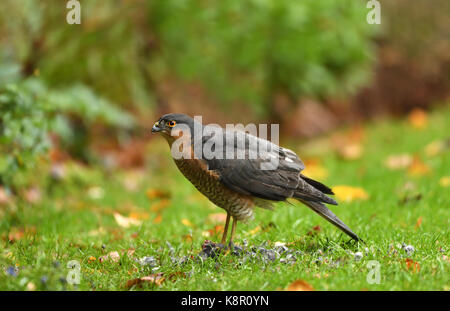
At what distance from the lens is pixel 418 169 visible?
6.67m

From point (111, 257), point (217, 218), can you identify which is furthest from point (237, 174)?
point (217, 218)

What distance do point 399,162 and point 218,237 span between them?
381 cm

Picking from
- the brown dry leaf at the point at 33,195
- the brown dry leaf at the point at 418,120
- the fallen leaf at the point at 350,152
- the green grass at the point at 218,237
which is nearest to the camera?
the green grass at the point at 218,237

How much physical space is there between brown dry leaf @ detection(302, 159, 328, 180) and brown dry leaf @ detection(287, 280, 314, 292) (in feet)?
13.6

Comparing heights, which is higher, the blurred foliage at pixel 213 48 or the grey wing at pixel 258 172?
the blurred foliage at pixel 213 48

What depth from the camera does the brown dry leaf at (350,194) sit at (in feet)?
18.7

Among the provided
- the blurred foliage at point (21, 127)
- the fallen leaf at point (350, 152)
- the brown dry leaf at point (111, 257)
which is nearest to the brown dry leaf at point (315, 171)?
the fallen leaf at point (350, 152)

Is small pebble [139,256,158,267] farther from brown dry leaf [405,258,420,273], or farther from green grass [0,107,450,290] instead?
brown dry leaf [405,258,420,273]

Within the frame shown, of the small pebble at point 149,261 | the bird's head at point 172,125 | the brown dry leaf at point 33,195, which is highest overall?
the bird's head at point 172,125

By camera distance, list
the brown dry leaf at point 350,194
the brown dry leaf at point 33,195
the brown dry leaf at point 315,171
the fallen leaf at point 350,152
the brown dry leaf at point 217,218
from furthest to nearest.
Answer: the fallen leaf at point 350,152 < the brown dry leaf at point 315,171 < the brown dry leaf at point 33,195 < the brown dry leaf at point 350,194 < the brown dry leaf at point 217,218

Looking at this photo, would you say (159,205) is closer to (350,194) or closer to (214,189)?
(350,194)

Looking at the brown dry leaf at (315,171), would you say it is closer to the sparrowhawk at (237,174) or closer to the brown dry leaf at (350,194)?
the brown dry leaf at (350,194)

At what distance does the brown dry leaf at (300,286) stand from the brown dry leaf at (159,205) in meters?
3.07
